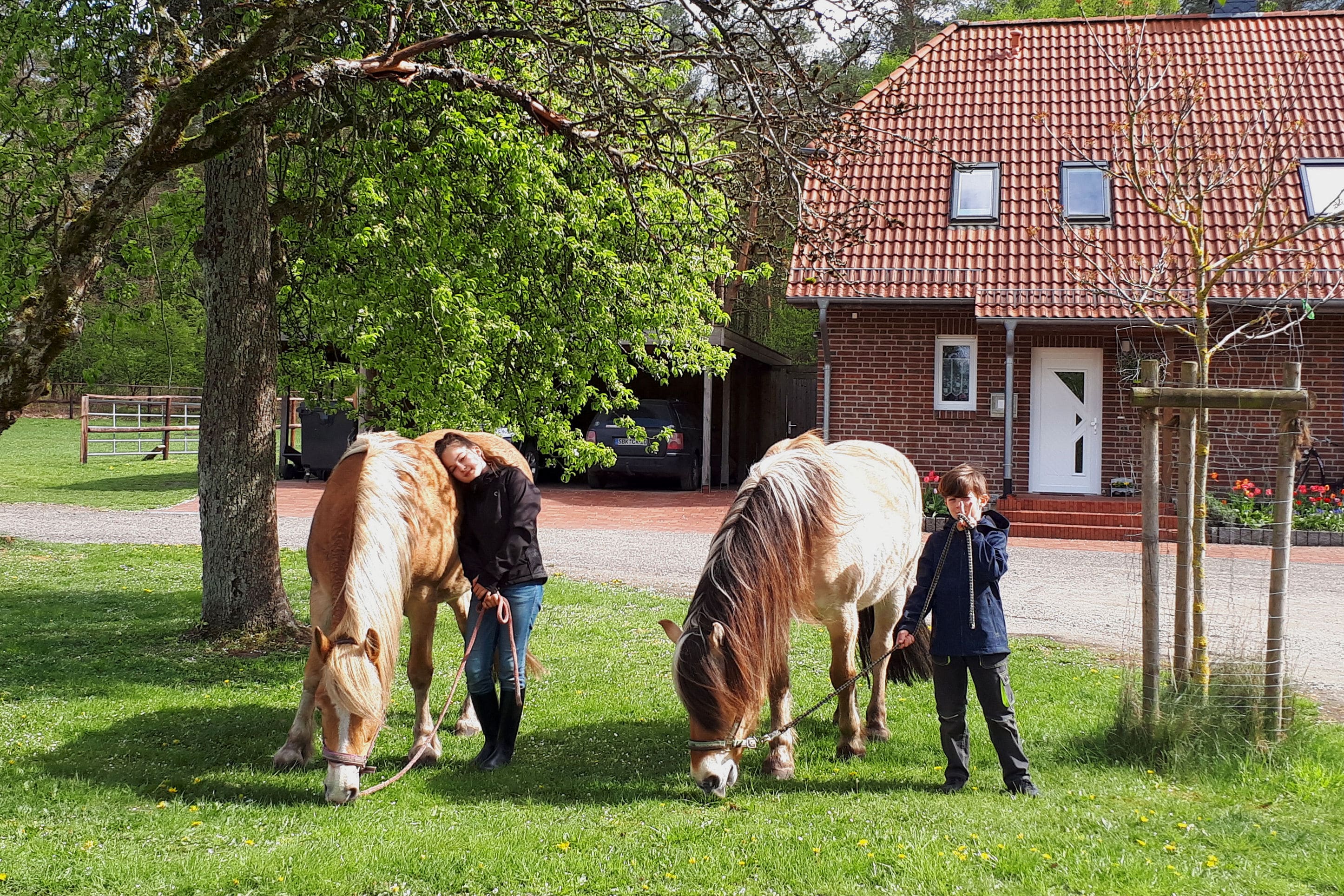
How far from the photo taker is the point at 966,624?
491cm

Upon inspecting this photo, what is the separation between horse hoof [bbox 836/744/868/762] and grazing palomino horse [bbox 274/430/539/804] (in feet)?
6.57

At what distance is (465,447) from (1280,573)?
4103 mm

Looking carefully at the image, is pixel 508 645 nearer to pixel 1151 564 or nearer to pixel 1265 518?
pixel 1151 564

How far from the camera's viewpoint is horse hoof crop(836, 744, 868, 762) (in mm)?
5555

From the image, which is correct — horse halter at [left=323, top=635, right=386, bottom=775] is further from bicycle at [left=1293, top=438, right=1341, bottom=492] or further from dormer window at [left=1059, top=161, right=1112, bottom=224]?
bicycle at [left=1293, top=438, right=1341, bottom=492]

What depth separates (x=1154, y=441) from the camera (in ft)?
17.5

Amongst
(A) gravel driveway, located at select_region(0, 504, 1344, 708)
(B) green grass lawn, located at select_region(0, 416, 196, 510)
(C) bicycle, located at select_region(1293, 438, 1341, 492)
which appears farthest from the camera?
(B) green grass lawn, located at select_region(0, 416, 196, 510)

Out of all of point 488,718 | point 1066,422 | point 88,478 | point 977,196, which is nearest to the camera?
point 488,718

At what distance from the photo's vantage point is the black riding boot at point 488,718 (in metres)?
5.47

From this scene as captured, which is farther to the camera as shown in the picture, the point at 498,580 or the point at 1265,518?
the point at 1265,518

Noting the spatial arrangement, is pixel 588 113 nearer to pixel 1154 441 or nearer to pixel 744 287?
pixel 1154 441

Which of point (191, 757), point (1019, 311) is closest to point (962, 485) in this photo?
point (191, 757)

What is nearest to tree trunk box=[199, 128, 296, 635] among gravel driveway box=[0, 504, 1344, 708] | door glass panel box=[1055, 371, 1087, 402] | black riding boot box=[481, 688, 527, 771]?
black riding boot box=[481, 688, 527, 771]

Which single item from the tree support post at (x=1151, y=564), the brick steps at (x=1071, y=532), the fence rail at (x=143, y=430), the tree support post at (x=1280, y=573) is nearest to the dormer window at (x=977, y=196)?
the brick steps at (x=1071, y=532)
